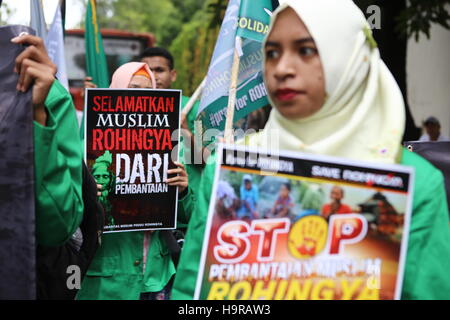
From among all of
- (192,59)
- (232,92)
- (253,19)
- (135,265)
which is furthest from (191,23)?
(135,265)

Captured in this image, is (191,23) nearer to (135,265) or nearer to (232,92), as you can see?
(232,92)

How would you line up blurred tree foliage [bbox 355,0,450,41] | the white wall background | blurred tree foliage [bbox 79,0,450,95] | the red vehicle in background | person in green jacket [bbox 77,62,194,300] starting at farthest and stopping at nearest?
the red vehicle in background
the white wall background
blurred tree foliage [bbox 79,0,450,95]
blurred tree foliage [bbox 355,0,450,41]
person in green jacket [bbox 77,62,194,300]

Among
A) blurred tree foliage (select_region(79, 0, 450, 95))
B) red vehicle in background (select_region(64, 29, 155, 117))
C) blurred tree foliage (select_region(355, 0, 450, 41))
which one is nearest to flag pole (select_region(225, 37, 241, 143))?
blurred tree foliage (select_region(79, 0, 450, 95))

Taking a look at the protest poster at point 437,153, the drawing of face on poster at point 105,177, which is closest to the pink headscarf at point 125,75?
the drawing of face on poster at point 105,177

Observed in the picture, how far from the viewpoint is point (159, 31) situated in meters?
42.4

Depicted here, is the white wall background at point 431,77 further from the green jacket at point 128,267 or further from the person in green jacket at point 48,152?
the person in green jacket at point 48,152

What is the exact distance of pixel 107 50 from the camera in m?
18.4

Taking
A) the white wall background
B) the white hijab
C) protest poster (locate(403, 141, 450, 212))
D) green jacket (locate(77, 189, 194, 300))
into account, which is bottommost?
green jacket (locate(77, 189, 194, 300))

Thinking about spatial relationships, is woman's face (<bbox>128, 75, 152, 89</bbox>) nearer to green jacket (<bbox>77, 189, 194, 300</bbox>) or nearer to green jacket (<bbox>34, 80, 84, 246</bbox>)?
green jacket (<bbox>77, 189, 194, 300</bbox>)

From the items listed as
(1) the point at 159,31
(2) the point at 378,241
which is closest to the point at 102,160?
(2) the point at 378,241

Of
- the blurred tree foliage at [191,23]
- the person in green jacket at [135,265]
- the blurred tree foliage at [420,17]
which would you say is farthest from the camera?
the blurred tree foliage at [191,23]

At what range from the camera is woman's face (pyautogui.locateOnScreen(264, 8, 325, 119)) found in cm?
235

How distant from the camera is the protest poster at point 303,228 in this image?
87.4 inches
